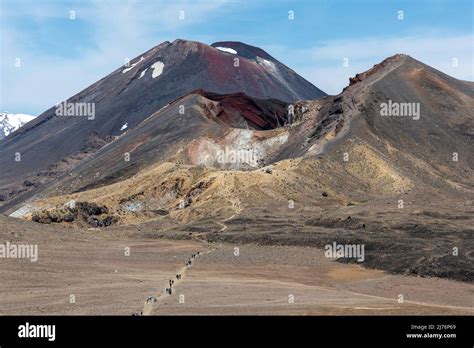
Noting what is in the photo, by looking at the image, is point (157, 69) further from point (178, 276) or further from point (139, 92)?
point (178, 276)

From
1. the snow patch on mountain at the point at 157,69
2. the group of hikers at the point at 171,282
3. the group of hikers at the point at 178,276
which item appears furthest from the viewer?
the snow patch on mountain at the point at 157,69

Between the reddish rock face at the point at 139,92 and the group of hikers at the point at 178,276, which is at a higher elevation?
the reddish rock face at the point at 139,92

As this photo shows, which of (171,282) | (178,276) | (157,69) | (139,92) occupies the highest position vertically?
(157,69)

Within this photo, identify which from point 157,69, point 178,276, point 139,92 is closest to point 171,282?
point 178,276

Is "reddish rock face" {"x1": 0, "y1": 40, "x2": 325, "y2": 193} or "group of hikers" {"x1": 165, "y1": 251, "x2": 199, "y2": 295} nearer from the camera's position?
"group of hikers" {"x1": 165, "y1": 251, "x2": 199, "y2": 295}

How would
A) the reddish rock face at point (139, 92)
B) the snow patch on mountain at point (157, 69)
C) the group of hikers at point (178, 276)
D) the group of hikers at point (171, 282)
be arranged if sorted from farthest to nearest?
the snow patch on mountain at point (157, 69), the reddish rock face at point (139, 92), the group of hikers at point (178, 276), the group of hikers at point (171, 282)

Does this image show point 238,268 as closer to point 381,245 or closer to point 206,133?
point 381,245

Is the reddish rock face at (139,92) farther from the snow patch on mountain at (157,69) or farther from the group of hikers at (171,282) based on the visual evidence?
the group of hikers at (171,282)

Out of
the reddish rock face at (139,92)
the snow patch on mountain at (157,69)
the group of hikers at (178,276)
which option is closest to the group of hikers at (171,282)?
the group of hikers at (178,276)

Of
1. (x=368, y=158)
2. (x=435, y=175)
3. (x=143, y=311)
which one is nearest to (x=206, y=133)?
(x=368, y=158)

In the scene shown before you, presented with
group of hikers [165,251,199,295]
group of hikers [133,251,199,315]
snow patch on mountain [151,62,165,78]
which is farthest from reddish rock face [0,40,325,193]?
group of hikers [133,251,199,315]

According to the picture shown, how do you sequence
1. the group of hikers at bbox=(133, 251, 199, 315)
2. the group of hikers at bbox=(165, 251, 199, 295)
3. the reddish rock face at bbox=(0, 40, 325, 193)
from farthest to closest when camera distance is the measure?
the reddish rock face at bbox=(0, 40, 325, 193) → the group of hikers at bbox=(165, 251, 199, 295) → the group of hikers at bbox=(133, 251, 199, 315)

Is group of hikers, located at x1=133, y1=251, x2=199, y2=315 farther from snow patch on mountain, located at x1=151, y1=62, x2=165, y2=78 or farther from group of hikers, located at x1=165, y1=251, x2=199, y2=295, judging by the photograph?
snow patch on mountain, located at x1=151, y1=62, x2=165, y2=78

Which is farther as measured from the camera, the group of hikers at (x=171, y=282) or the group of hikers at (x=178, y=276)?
the group of hikers at (x=178, y=276)
